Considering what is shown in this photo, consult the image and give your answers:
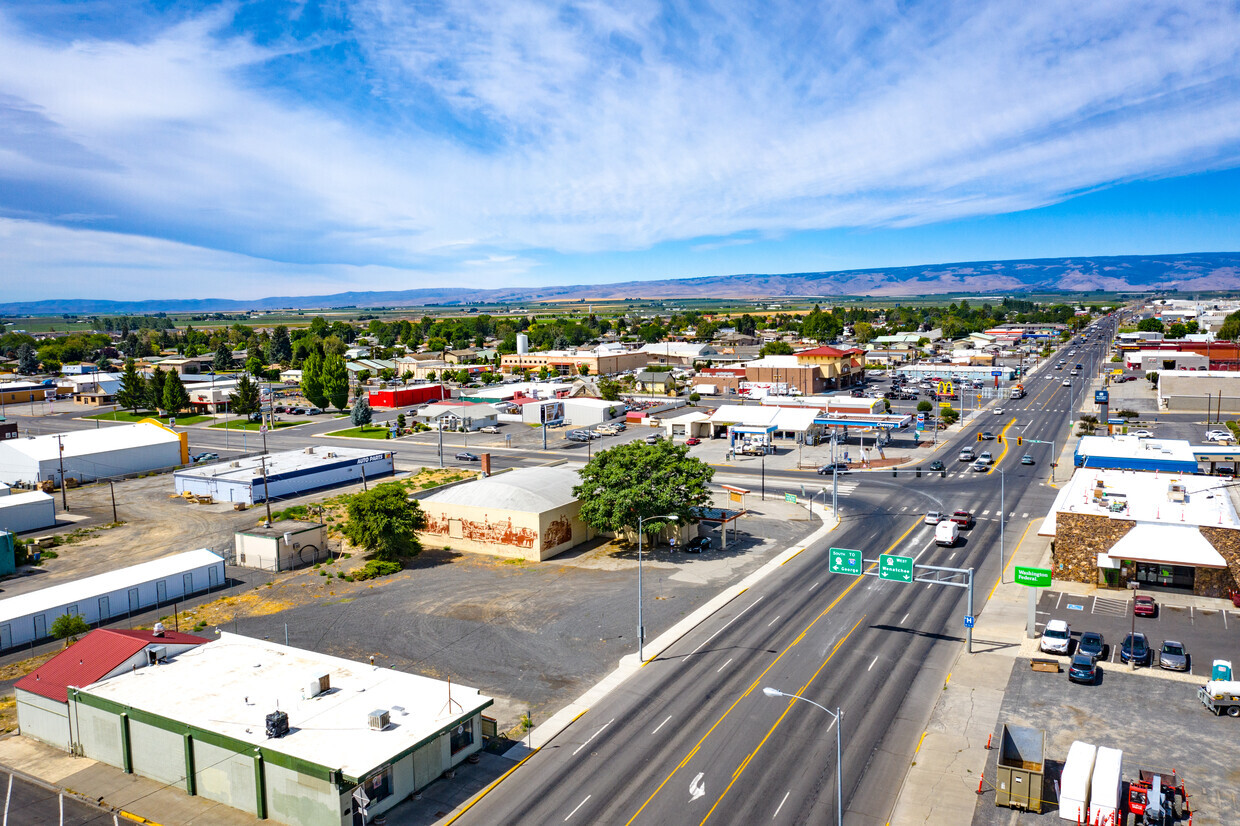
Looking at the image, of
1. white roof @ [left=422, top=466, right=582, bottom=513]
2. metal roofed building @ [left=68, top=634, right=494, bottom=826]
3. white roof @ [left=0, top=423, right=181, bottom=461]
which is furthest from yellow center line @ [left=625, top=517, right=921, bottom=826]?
white roof @ [left=0, top=423, right=181, bottom=461]

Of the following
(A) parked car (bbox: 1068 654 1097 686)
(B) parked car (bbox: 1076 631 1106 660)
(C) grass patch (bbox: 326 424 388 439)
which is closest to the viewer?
(A) parked car (bbox: 1068 654 1097 686)

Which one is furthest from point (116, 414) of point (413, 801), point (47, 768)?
point (413, 801)

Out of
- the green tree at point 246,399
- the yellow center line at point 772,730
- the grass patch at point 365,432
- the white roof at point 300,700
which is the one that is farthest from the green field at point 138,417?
the yellow center line at point 772,730

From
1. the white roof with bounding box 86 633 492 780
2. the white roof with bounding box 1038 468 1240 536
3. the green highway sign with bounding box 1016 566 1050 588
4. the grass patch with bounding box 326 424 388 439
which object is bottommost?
the grass patch with bounding box 326 424 388 439

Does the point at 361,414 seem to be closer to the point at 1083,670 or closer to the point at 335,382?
the point at 335,382

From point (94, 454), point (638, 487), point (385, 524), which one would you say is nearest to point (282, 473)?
point (94, 454)

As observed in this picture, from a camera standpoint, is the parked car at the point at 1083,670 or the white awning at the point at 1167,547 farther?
the white awning at the point at 1167,547

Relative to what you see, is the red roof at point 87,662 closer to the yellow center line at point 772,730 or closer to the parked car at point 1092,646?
the yellow center line at point 772,730

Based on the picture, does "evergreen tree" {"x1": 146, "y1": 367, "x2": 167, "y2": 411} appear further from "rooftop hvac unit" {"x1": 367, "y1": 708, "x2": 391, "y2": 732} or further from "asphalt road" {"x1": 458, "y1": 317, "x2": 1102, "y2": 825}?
"rooftop hvac unit" {"x1": 367, "y1": 708, "x2": 391, "y2": 732}
